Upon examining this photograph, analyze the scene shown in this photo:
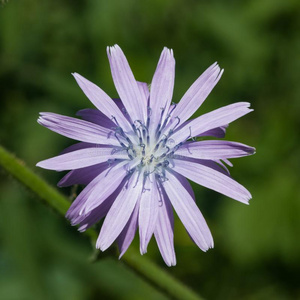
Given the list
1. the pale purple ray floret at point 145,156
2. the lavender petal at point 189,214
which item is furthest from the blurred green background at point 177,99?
the lavender petal at point 189,214

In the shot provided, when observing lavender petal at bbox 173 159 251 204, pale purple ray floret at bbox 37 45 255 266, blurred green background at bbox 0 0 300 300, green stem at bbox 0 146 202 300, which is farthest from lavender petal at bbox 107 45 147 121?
blurred green background at bbox 0 0 300 300

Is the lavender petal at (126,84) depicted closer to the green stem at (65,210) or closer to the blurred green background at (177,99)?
the green stem at (65,210)

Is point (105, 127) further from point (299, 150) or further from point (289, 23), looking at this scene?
point (289, 23)

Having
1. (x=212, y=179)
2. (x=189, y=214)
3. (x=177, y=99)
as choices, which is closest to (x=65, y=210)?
(x=189, y=214)

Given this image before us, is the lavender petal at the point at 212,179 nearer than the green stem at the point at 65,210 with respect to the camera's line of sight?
Yes

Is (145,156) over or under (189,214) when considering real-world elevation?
over

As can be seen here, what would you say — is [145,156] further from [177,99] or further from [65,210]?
[177,99]

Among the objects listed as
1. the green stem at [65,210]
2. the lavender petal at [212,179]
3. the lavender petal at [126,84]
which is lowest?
the green stem at [65,210]
